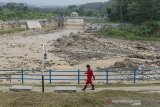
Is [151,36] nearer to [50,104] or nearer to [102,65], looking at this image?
[102,65]

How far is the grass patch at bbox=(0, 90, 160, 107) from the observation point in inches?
734

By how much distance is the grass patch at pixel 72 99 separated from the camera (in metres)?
18.7

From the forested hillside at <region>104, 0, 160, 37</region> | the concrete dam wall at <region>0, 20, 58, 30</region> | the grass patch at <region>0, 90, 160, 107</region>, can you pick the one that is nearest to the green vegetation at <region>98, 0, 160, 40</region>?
the forested hillside at <region>104, 0, 160, 37</region>

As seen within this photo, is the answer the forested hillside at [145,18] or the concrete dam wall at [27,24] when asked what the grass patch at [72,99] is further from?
the concrete dam wall at [27,24]

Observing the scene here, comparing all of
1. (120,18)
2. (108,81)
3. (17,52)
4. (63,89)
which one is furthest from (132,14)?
(63,89)

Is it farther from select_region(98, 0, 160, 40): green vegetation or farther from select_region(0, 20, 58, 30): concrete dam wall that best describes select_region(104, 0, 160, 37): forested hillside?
select_region(0, 20, 58, 30): concrete dam wall

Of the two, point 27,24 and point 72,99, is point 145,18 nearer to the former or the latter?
point 27,24

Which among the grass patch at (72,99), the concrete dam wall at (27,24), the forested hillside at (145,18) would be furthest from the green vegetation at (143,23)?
the grass patch at (72,99)

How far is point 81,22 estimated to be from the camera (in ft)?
360

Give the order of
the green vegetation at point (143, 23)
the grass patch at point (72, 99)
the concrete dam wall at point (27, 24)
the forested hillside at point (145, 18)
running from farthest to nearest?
the concrete dam wall at point (27, 24)
the forested hillside at point (145, 18)
the green vegetation at point (143, 23)
the grass patch at point (72, 99)

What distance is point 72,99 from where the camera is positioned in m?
19.4

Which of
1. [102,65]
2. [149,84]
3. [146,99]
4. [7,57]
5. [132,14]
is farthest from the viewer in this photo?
[132,14]

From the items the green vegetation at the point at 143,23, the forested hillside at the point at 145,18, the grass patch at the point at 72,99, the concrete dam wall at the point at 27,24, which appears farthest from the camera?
the concrete dam wall at the point at 27,24

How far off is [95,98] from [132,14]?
71.9 m
